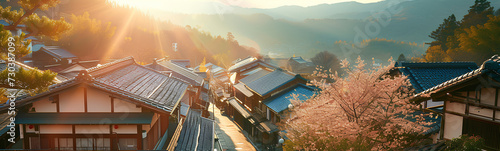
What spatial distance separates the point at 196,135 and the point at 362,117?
895 cm

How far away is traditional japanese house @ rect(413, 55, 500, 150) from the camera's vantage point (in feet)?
24.0

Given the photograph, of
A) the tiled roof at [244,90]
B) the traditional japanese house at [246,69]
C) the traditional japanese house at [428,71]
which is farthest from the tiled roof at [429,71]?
the traditional japanese house at [246,69]

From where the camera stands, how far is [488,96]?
7855 millimetres

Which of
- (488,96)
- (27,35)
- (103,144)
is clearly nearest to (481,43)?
(488,96)

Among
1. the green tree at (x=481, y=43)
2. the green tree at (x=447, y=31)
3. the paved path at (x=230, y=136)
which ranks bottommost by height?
the paved path at (x=230, y=136)

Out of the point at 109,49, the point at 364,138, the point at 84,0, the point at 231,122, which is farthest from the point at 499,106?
the point at 84,0

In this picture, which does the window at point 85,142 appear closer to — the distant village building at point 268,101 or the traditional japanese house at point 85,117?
the traditional japanese house at point 85,117

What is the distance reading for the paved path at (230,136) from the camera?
26.3 metres

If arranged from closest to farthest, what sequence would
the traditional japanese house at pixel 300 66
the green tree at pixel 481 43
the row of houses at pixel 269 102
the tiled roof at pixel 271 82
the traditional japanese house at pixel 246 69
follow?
1. the row of houses at pixel 269 102
2. the tiled roof at pixel 271 82
3. the green tree at pixel 481 43
4. the traditional japanese house at pixel 246 69
5. the traditional japanese house at pixel 300 66

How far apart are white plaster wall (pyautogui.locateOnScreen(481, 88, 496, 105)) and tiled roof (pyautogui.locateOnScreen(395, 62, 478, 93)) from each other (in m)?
4.84

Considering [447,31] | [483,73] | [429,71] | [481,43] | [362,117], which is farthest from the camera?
[447,31]

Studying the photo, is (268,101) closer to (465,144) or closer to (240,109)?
(240,109)

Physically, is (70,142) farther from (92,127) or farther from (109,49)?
(109,49)

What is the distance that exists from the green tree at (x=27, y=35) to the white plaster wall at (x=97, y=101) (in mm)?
1426
